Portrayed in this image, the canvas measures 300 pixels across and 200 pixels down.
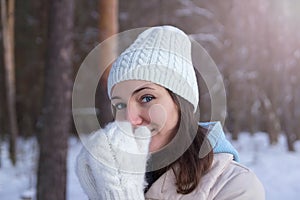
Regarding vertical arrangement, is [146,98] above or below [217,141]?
above

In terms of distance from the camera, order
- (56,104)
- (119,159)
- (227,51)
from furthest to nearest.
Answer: (227,51)
(56,104)
(119,159)

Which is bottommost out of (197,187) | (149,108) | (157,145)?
(197,187)

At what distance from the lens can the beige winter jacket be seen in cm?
138

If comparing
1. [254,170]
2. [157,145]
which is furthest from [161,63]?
[254,170]

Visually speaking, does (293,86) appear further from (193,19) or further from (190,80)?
(190,80)

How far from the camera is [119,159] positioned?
1.35m

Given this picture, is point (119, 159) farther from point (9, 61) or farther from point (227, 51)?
point (227, 51)

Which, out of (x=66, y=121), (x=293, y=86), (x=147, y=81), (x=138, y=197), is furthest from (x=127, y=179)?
(x=293, y=86)

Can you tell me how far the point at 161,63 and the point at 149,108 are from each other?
159mm

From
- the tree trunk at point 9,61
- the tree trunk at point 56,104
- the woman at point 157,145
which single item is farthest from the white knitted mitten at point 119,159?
the tree trunk at point 9,61

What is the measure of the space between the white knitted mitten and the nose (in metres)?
0.02

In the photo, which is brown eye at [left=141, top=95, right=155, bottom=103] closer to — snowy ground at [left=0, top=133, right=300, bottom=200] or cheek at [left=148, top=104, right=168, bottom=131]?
cheek at [left=148, top=104, right=168, bottom=131]

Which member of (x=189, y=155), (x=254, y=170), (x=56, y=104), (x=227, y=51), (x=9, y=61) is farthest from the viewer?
(x=227, y=51)

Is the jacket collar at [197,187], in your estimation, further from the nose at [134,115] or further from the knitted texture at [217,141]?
the nose at [134,115]
